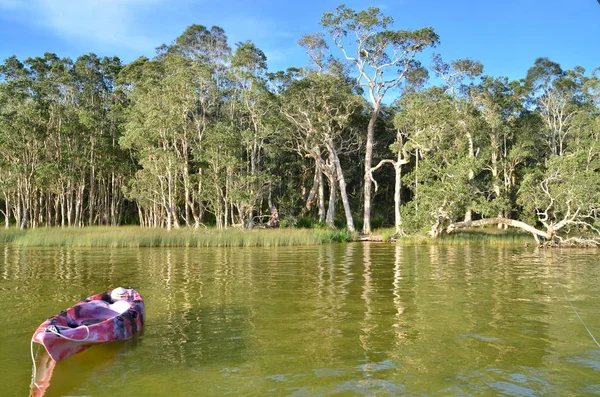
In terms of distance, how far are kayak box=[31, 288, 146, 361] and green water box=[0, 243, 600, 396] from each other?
0.81ft

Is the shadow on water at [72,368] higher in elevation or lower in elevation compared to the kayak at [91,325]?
lower

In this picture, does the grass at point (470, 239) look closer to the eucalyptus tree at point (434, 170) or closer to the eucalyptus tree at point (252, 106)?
the eucalyptus tree at point (434, 170)

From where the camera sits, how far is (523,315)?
8.76m

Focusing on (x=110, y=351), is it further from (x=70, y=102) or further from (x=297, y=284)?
(x=70, y=102)

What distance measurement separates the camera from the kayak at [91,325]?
5746 mm

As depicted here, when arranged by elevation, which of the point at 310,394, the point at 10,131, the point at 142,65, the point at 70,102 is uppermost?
the point at 142,65

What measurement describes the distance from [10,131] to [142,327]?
97.7ft

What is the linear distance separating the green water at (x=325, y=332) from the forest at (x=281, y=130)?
14.4m

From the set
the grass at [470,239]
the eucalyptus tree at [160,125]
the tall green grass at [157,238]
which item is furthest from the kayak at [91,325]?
the grass at [470,239]

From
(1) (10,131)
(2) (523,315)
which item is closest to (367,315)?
(2) (523,315)

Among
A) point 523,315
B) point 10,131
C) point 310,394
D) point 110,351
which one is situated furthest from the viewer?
point 10,131

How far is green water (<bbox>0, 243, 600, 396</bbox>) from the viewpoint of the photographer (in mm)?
5504

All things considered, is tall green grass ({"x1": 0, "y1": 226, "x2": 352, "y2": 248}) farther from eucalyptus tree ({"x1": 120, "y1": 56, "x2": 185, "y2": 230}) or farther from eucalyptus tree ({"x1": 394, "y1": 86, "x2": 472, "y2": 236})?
eucalyptus tree ({"x1": 394, "y1": 86, "x2": 472, "y2": 236})

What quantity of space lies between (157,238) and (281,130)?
13.6 meters
